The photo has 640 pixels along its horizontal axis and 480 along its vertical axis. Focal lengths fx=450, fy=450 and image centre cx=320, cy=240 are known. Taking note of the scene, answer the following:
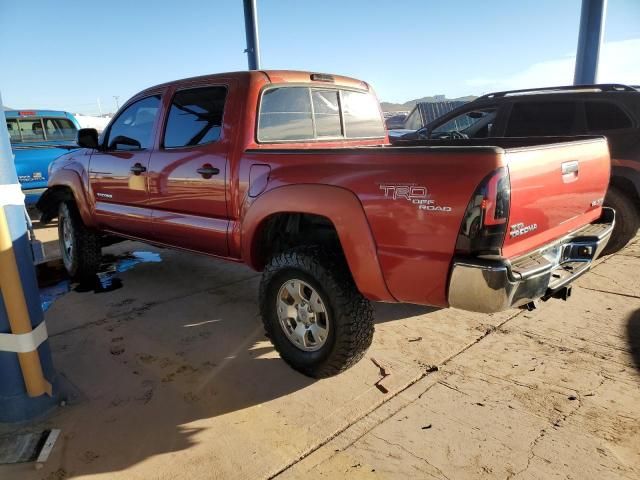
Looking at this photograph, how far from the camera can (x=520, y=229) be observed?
2.24m

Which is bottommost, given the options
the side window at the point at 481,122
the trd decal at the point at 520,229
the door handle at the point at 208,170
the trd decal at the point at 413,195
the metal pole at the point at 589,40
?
the trd decal at the point at 520,229

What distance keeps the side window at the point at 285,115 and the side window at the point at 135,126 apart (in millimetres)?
1179

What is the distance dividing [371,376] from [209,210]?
65.1 inches

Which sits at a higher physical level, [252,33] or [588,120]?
[252,33]

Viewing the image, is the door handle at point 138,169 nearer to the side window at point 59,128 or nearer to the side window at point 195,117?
the side window at point 195,117

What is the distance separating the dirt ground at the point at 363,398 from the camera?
Result: 2139 mm

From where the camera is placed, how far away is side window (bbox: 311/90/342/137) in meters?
3.64

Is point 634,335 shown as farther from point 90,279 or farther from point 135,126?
point 90,279

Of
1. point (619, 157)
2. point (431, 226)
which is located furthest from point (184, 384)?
point (619, 157)

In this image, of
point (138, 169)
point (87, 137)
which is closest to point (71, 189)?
point (87, 137)

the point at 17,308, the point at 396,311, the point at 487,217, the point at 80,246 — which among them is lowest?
the point at 396,311

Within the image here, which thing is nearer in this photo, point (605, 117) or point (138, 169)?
point (138, 169)

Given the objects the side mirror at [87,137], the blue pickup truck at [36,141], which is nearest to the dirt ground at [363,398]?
the side mirror at [87,137]

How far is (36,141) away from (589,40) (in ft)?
37.4
